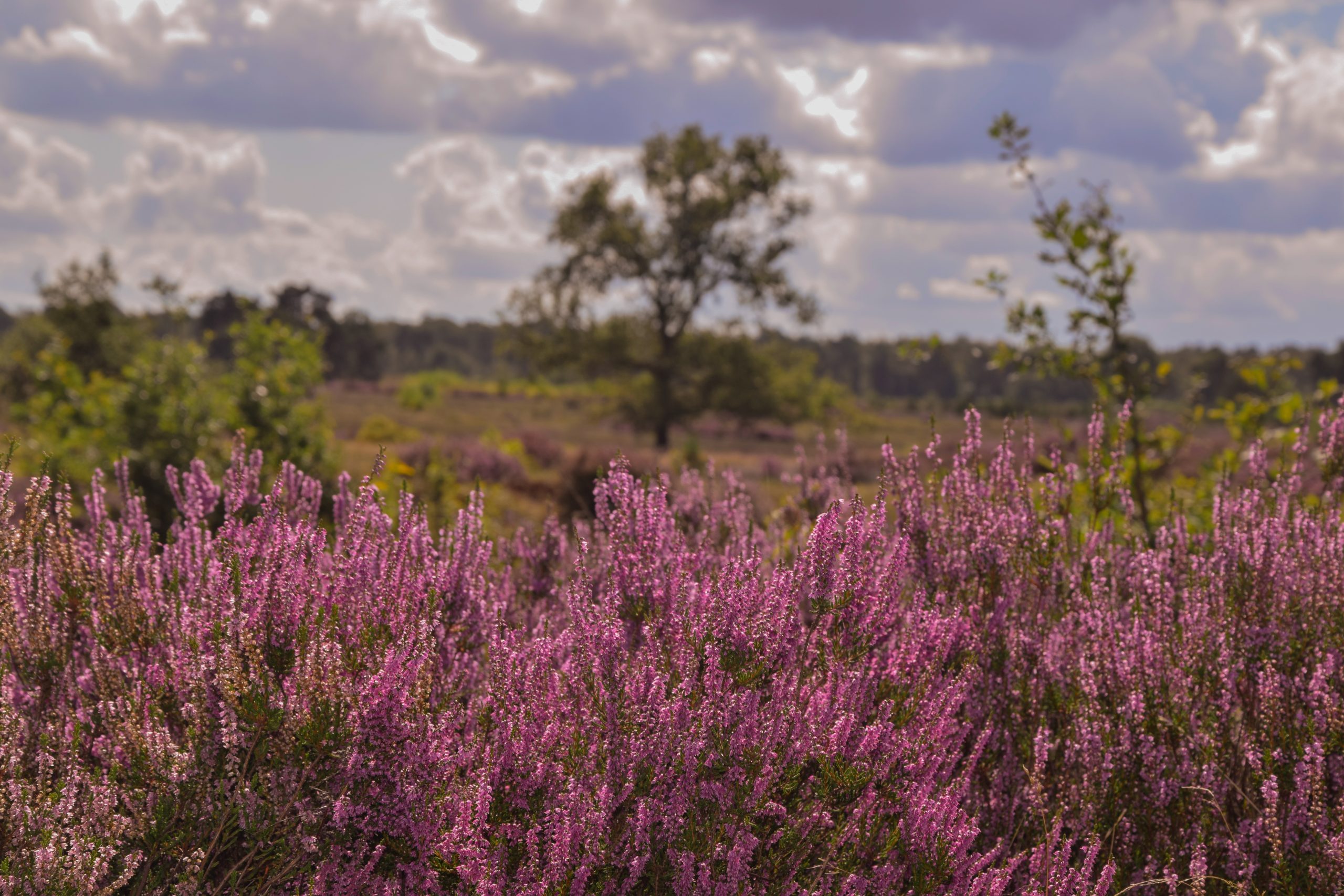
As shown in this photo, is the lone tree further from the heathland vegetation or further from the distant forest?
the heathland vegetation

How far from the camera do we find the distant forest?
6912cm

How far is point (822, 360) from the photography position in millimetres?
135875

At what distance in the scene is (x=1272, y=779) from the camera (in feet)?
9.30

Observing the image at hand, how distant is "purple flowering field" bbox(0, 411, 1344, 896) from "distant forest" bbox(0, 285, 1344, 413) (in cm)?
1081

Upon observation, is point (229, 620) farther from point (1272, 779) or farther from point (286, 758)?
point (1272, 779)

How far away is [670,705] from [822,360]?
135 m

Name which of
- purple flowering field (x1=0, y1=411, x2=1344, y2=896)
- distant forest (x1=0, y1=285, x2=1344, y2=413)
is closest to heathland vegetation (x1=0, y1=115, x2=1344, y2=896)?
purple flowering field (x1=0, y1=411, x2=1344, y2=896)

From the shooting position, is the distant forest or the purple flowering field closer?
the purple flowering field

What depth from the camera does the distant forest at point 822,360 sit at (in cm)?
6912

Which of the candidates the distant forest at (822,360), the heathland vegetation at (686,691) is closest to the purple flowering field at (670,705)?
the heathland vegetation at (686,691)

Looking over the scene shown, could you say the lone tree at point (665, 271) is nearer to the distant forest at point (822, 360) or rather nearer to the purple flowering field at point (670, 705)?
the distant forest at point (822, 360)

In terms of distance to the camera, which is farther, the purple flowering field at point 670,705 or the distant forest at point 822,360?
the distant forest at point 822,360

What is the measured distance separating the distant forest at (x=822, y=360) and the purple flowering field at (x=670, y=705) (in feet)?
35.5

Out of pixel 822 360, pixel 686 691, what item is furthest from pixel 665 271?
pixel 822 360
